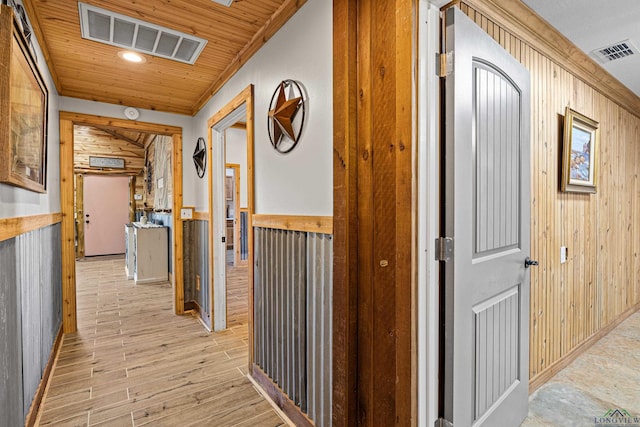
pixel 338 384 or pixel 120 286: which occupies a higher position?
pixel 338 384

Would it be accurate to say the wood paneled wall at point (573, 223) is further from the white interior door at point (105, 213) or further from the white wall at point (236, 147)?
the white interior door at point (105, 213)

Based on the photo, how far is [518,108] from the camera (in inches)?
65.2

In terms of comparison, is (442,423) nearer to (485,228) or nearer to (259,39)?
(485,228)

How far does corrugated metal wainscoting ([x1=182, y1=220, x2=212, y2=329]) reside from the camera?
3361 mm

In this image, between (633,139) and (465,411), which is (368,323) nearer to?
(465,411)

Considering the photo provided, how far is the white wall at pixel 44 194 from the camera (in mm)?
1398

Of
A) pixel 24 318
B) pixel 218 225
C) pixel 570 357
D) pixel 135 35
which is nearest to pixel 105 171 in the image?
pixel 218 225

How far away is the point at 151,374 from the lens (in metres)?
2.36

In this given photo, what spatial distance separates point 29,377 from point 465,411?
2.27m

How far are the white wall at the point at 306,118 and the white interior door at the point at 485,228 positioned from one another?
573 mm

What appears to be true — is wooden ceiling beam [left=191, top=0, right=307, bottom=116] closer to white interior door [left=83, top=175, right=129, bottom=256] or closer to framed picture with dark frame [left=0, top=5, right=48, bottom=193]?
framed picture with dark frame [left=0, top=5, right=48, bottom=193]

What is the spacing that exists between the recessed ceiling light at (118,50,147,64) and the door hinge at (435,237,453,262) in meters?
2.59

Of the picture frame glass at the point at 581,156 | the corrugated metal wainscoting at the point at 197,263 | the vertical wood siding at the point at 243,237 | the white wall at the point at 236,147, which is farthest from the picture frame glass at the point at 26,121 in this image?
the vertical wood siding at the point at 243,237

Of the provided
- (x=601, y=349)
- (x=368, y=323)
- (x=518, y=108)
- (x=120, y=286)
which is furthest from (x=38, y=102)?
(x=601, y=349)
